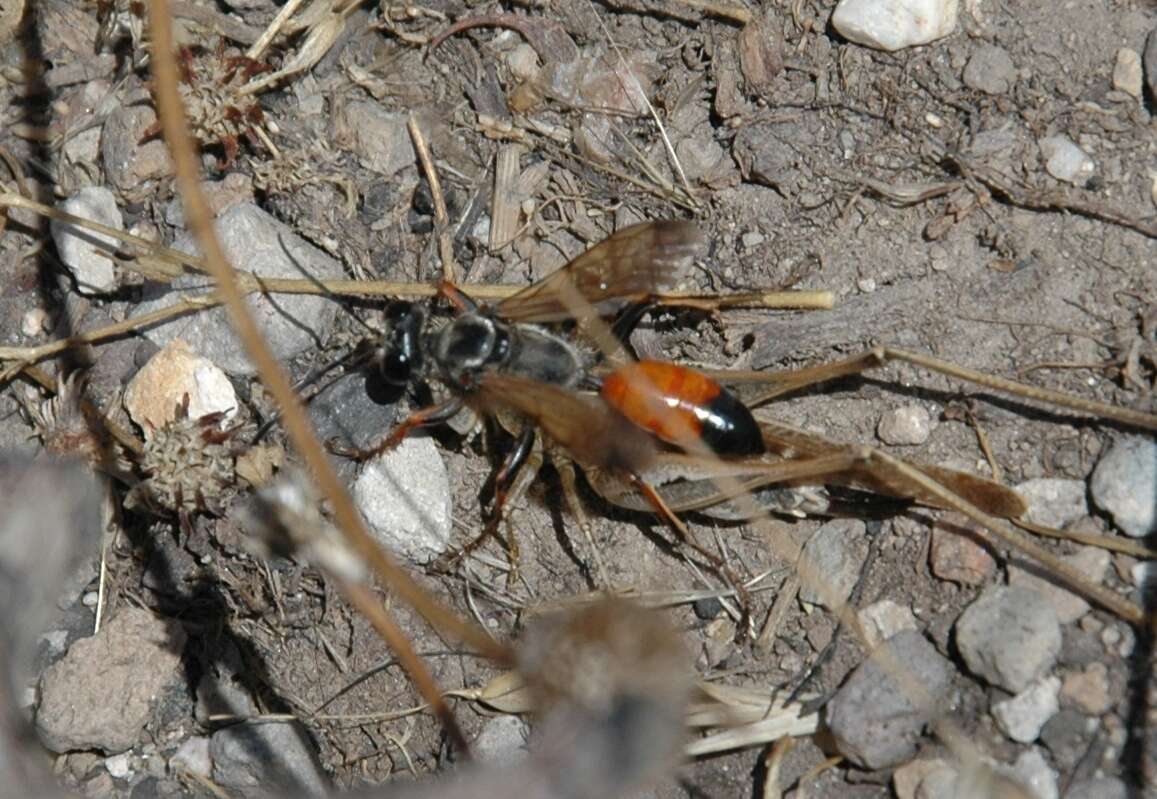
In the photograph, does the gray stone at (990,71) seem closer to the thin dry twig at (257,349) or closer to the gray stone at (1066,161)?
the gray stone at (1066,161)

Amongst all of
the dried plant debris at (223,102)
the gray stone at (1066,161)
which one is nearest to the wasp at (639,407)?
the gray stone at (1066,161)

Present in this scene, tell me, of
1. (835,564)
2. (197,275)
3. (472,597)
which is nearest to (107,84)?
(197,275)

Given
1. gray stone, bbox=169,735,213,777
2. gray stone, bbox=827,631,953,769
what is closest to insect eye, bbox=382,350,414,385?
gray stone, bbox=169,735,213,777

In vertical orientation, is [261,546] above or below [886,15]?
below

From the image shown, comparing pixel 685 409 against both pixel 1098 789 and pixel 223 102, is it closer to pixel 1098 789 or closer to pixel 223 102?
pixel 1098 789

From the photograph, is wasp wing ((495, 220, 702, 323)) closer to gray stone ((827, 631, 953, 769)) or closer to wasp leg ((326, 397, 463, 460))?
wasp leg ((326, 397, 463, 460))

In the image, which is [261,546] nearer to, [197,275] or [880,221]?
[197,275]
